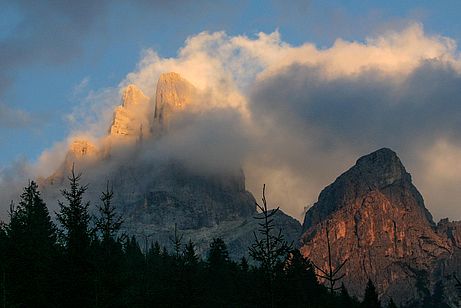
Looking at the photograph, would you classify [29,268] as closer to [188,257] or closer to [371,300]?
[188,257]

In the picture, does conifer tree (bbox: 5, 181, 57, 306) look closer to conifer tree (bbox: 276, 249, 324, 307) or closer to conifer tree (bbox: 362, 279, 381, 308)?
conifer tree (bbox: 276, 249, 324, 307)

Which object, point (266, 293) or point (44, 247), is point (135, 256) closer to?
point (44, 247)

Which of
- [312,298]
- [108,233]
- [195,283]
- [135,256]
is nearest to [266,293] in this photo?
[108,233]

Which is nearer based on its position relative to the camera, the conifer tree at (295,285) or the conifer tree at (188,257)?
the conifer tree at (295,285)

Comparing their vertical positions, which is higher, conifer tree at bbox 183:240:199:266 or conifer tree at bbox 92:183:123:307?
conifer tree at bbox 183:240:199:266

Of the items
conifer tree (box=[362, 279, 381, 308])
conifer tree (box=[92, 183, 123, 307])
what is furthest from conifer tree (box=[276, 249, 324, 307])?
conifer tree (box=[92, 183, 123, 307])

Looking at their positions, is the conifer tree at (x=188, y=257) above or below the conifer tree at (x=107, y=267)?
above

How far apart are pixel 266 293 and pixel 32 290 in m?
20.3

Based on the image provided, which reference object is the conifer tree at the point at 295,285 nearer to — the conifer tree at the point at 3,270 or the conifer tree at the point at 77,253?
the conifer tree at the point at 77,253

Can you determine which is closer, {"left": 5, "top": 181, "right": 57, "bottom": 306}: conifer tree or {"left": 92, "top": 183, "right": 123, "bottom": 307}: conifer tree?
{"left": 92, "top": 183, "right": 123, "bottom": 307}: conifer tree

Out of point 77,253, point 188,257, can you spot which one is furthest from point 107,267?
point 188,257

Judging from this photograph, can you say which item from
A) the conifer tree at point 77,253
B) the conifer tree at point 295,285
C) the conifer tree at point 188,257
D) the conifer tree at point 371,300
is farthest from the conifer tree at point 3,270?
the conifer tree at point 371,300

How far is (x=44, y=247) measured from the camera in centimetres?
5700

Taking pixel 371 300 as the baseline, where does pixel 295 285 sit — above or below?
below
